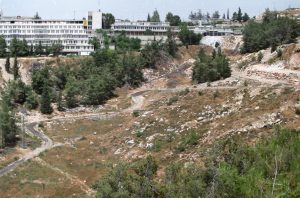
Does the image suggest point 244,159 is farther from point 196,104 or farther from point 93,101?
point 93,101

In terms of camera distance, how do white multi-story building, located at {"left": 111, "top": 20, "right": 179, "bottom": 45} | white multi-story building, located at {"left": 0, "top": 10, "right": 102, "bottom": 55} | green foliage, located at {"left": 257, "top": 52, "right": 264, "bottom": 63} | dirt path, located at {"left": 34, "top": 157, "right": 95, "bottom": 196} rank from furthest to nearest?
white multi-story building, located at {"left": 111, "top": 20, "right": 179, "bottom": 45} < white multi-story building, located at {"left": 0, "top": 10, "right": 102, "bottom": 55} < green foliage, located at {"left": 257, "top": 52, "right": 264, "bottom": 63} < dirt path, located at {"left": 34, "top": 157, "right": 95, "bottom": 196}

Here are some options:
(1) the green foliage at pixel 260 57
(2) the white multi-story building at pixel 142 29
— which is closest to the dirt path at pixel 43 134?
(1) the green foliage at pixel 260 57

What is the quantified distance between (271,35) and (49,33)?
235ft

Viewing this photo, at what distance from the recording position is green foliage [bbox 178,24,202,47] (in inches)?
6245

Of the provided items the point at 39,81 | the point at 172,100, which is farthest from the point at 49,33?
the point at 172,100

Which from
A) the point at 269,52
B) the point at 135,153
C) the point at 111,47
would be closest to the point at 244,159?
the point at 135,153

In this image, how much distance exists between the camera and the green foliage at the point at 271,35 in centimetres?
12431

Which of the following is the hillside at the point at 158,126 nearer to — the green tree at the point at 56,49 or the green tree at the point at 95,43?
the green tree at the point at 56,49

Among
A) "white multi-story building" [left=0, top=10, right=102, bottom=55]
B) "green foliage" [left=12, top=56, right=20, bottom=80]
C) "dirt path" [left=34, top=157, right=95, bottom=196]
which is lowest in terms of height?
"dirt path" [left=34, top=157, right=95, bottom=196]

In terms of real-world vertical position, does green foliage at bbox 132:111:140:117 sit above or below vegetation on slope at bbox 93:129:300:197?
below

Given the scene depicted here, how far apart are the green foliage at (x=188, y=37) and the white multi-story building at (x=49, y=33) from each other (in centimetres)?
2849

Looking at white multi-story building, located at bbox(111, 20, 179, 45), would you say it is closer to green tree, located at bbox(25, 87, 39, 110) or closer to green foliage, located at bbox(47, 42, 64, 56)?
green foliage, located at bbox(47, 42, 64, 56)

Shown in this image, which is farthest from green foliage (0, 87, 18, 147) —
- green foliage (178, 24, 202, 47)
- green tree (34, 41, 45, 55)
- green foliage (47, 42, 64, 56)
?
green foliage (178, 24, 202, 47)

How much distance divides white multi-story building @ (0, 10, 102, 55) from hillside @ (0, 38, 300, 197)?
153 ft
